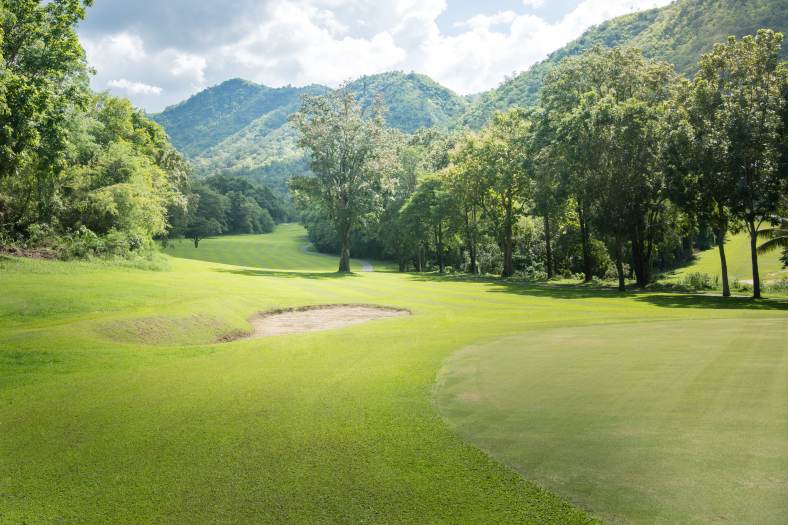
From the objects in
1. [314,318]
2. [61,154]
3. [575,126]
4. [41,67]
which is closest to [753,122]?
[575,126]

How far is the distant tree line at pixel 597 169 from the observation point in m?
29.6

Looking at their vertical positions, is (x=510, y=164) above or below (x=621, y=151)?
above

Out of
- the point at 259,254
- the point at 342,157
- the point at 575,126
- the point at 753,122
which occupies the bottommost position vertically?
the point at 259,254

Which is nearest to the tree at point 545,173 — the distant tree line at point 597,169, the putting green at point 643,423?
the distant tree line at point 597,169

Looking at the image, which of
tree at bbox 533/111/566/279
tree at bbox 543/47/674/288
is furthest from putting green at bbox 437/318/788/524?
tree at bbox 533/111/566/279

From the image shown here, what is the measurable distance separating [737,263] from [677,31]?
118 m

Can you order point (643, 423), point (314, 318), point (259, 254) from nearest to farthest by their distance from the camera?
point (643, 423) < point (314, 318) < point (259, 254)

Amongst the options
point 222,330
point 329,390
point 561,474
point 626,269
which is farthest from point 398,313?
point 626,269

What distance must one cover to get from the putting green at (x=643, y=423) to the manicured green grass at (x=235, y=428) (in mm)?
174

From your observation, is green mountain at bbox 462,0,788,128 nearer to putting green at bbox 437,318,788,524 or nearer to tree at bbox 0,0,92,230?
tree at bbox 0,0,92,230

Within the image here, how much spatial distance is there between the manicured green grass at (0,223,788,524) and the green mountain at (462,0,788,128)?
9980cm

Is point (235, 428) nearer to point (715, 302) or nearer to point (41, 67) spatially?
point (41, 67)

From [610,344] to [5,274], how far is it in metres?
24.3

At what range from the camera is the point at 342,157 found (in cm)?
5375
